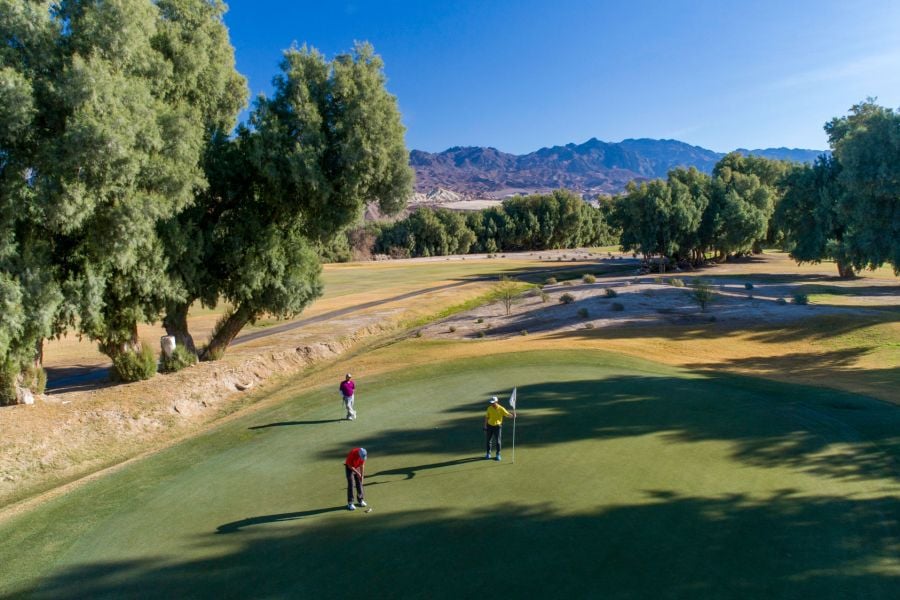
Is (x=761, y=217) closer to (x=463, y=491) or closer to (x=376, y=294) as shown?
(x=376, y=294)

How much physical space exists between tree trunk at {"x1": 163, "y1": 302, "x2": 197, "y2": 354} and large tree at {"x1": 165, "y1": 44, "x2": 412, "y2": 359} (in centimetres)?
7

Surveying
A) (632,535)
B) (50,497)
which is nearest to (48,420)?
(50,497)

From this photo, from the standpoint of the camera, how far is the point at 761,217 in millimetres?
88375

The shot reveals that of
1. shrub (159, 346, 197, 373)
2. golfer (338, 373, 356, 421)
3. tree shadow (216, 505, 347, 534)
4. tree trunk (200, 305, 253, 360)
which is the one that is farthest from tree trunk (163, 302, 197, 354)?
tree shadow (216, 505, 347, 534)

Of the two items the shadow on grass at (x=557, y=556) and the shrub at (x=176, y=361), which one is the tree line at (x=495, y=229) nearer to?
the shrub at (x=176, y=361)

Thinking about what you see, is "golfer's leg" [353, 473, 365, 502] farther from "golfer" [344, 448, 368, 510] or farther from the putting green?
the putting green

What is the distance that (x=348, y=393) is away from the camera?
59.0 ft

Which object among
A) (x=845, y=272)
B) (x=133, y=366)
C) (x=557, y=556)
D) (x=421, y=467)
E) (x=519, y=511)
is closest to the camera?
(x=557, y=556)

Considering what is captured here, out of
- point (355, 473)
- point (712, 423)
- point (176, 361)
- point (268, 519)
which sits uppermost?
point (176, 361)

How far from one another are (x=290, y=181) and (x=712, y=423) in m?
22.4

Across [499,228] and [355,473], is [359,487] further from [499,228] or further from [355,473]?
[499,228]

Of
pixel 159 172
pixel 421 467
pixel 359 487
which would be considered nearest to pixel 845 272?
pixel 421 467

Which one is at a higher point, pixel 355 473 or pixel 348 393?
pixel 348 393

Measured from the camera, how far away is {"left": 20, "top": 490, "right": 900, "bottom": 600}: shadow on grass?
8.60 m
